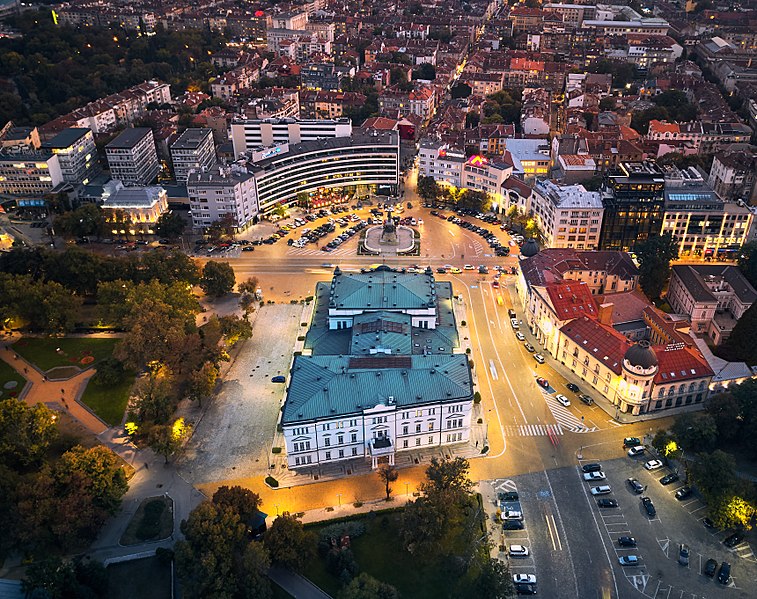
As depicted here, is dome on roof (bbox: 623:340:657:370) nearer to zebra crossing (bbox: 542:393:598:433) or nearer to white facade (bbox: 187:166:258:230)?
zebra crossing (bbox: 542:393:598:433)

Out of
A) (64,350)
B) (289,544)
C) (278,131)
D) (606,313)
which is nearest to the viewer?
(289,544)

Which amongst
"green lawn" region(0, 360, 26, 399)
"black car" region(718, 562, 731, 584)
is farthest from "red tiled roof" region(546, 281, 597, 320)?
"green lawn" region(0, 360, 26, 399)

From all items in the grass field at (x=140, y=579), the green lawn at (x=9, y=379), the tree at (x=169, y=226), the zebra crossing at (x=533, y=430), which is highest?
the tree at (x=169, y=226)

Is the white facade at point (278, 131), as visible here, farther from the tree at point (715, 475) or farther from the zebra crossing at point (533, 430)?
the tree at point (715, 475)

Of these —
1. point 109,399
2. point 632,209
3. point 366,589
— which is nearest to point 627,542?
point 366,589

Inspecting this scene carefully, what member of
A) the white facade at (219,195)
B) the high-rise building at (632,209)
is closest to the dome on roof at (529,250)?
the high-rise building at (632,209)

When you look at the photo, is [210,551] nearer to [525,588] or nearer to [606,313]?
Answer: [525,588]
